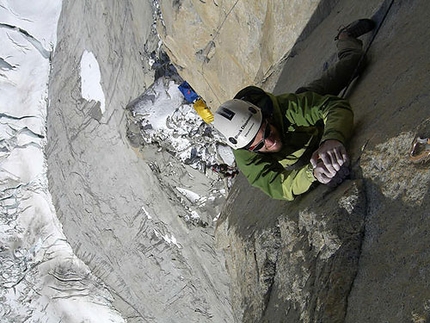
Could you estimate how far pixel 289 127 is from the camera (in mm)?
3035

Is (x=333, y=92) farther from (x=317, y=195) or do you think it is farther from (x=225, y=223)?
(x=225, y=223)

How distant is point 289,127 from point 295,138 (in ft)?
0.26

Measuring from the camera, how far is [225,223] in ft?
14.8

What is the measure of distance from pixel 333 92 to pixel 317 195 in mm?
910

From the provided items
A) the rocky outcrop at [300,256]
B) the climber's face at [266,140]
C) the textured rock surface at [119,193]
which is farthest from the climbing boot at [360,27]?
the textured rock surface at [119,193]

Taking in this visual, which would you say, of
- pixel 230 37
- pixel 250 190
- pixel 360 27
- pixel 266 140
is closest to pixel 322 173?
pixel 266 140

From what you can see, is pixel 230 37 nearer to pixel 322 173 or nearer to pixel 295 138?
pixel 295 138

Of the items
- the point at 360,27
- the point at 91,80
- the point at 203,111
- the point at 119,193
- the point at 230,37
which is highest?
the point at 230,37

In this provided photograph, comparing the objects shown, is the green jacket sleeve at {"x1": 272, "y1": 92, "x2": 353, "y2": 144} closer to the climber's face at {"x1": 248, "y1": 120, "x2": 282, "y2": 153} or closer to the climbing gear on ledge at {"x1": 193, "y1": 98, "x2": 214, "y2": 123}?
the climber's face at {"x1": 248, "y1": 120, "x2": 282, "y2": 153}

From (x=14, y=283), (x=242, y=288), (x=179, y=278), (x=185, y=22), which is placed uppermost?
(x=185, y=22)

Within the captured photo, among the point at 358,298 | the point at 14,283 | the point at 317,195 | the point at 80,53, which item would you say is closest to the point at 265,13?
the point at 317,195

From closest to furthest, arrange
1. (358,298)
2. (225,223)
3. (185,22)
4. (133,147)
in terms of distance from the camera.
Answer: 1. (358,298)
2. (225,223)
3. (185,22)
4. (133,147)

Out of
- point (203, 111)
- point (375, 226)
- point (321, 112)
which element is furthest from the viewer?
point (203, 111)

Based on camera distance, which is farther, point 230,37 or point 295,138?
point 230,37
